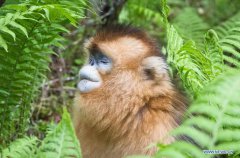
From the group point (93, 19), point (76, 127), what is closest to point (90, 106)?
point (76, 127)

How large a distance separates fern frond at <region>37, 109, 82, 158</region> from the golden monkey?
4.08 ft

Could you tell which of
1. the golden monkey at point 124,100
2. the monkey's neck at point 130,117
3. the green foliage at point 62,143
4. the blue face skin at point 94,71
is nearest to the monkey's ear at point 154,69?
the golden monkey at point 124,100

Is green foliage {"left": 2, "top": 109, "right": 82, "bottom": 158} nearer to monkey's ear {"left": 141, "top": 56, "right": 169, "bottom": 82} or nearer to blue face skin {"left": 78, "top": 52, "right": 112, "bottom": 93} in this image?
blue face skin {"left": 78, "top": 52, "right": 112, "bottom": 93}

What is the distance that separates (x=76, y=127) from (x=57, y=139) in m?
1.75

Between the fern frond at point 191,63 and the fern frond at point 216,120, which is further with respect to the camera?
the fern frond at point 191,63

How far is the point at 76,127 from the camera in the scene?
5.67 meters

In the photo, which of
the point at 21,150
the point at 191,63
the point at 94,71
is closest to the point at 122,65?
the point at 94,71

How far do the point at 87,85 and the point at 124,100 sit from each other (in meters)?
0.39

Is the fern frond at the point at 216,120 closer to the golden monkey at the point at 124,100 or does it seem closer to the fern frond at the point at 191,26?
the golden monkey at the point at 124,100

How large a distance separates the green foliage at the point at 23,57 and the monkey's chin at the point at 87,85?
24.4 inches

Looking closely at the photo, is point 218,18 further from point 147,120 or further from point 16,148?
point 16,148

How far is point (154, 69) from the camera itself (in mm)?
5414

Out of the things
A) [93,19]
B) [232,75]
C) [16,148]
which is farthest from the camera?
[93,19]

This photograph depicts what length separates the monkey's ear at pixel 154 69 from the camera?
17.8 feet
